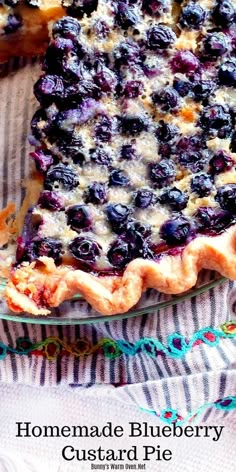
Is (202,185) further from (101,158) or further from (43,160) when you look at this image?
(43,160)

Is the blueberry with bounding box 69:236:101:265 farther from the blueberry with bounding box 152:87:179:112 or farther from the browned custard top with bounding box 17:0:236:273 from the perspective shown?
the blueberry with bounding box 152:87:179:112

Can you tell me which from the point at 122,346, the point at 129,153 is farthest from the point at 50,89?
the point at 122,346

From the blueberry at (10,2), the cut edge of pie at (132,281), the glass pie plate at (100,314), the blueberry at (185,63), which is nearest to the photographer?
the cut edge of pie at (132,281)

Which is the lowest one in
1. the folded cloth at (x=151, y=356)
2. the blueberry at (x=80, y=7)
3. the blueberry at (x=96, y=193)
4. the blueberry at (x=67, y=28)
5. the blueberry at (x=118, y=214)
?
the folded cloth at (x=151, y=356)

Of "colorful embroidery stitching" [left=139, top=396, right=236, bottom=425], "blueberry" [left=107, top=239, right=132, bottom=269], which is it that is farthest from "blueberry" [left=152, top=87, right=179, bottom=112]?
"colorful embroidery stitching" [left=139, top=396, right=236, bottom=425]

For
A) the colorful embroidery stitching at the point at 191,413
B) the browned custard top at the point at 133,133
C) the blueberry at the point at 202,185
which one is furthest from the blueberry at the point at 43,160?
the colorful embroidery stitching at the point at 191,413

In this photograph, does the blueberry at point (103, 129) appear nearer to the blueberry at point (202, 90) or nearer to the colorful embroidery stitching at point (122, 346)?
the blueberry at point (202, 90)
